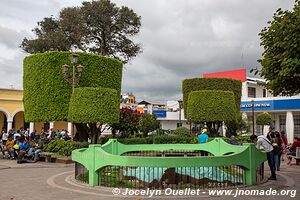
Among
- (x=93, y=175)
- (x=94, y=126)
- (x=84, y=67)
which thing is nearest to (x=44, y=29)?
(x=84, y=67)

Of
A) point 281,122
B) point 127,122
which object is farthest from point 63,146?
point 281,122

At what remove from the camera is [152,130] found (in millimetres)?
29938

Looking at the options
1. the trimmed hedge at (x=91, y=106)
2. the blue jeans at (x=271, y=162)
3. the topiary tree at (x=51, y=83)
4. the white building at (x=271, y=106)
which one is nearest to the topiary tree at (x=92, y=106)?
the trimmed hedge at (x=91, y=106)

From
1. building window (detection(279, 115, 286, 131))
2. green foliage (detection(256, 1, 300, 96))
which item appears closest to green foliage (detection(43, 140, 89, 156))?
green foliage (detection(256, 1, 300, 96))

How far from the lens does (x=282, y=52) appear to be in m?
11.8

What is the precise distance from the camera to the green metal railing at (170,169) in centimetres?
818

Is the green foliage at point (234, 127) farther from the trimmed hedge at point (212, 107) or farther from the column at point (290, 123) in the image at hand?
the trimmed hedge at point (212, 107)

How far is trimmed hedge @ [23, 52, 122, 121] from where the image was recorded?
19375 mm

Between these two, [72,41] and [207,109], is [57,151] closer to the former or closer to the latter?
[207,109]

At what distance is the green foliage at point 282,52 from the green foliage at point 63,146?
9014mm

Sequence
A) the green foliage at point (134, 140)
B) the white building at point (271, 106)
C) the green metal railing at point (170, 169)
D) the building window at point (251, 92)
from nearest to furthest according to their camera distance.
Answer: the green metal railing at point (170, 169) < the green foliage at point (134, 140) < the white building at point (271, 106) < the building window at point (251, 92)

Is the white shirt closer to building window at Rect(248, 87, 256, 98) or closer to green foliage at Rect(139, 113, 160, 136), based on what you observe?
green foliage at Rect(139, 113, 160, 136)

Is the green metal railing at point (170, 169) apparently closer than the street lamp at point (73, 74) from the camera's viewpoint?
Yes

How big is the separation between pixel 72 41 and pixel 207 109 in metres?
16.6
